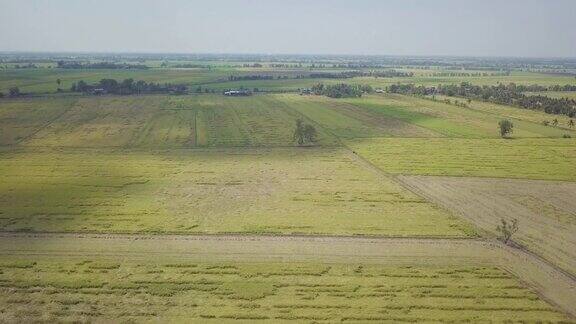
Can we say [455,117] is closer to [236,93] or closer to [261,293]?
[236,93]

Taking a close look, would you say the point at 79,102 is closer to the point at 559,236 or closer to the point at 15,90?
the point at 15,90

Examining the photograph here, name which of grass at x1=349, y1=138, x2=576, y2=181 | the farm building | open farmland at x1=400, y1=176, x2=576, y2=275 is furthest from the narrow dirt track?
the farm building

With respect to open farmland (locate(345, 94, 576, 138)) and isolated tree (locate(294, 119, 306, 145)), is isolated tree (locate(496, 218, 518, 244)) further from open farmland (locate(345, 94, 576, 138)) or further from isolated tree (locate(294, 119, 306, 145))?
open farmland (locate(345, 94, 576, 138))

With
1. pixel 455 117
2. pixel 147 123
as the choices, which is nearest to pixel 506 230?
pixel 147 123

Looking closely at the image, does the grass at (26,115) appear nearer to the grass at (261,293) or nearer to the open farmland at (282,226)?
the open farmland at (282,226)

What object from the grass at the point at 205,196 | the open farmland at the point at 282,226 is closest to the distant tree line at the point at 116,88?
the open farmland at the point at 282,226
